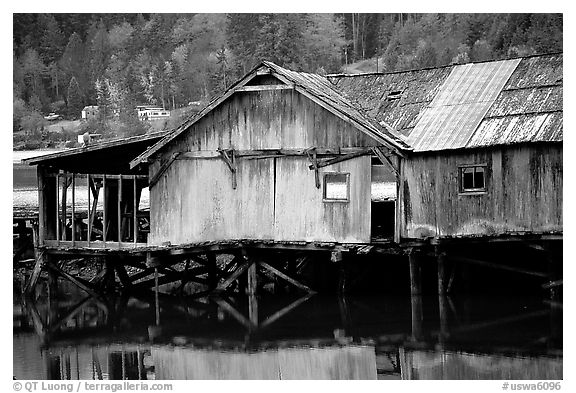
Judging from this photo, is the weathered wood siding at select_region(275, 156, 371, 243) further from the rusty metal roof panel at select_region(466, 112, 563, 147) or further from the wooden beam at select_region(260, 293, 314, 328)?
the rusty metal roof panel at select_region(466, 112, 563, 147)

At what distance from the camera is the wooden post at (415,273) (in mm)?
28000

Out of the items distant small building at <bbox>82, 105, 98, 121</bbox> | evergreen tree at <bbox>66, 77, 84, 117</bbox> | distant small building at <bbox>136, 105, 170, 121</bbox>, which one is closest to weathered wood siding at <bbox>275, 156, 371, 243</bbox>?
evergreen tree at <bbox>66, 77, 84, 117</bbox>

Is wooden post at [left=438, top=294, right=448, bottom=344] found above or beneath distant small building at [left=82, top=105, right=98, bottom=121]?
beneath

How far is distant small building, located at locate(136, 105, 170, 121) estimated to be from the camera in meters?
57.6

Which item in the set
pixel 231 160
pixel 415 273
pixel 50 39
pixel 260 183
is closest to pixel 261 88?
pixel 231 160

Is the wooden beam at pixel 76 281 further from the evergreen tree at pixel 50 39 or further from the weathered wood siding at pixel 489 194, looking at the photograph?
the weathered wood siding at pixel 489 194

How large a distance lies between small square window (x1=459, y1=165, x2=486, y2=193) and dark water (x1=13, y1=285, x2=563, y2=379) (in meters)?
2.71

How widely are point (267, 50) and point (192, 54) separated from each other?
761 centimetres

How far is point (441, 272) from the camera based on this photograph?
28078 millimetres

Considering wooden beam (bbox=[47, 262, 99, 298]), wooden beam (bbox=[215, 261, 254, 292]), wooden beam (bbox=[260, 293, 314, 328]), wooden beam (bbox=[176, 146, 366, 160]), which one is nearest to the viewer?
wooden beam (bbox=[260, 293, 314, 328])

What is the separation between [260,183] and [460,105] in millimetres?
5462

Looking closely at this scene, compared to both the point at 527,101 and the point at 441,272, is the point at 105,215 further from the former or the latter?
the point at 527,101

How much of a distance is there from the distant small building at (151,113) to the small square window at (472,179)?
1252 inches
